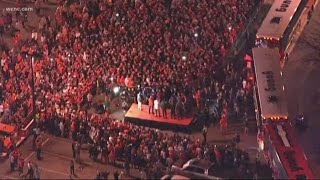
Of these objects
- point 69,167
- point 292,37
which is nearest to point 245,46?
point 292,37

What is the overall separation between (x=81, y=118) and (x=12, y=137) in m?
4.19

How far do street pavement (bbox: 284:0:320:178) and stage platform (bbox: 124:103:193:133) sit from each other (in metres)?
6.52

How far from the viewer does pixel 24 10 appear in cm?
5703

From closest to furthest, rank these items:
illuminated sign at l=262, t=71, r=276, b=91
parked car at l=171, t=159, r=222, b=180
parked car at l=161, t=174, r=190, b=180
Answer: parked car at l=161, t=174, r=190, b=180 → parked car at l=171, t=159, r=222, b=180 → illuminated sign at l=262, t=71, r=276, b=91

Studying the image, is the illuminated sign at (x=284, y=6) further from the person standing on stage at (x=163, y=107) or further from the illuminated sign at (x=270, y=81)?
the person standing on stage at (x=163, y=107)

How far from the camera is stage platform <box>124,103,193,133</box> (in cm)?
4562

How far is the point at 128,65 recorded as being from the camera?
48469 millimetres

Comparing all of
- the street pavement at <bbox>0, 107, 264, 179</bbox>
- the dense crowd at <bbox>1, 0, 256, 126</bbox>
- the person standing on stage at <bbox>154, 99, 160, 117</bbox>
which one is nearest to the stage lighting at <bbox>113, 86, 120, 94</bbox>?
the dense crowd at <bbox>1, 0, 256, 126</bbox>

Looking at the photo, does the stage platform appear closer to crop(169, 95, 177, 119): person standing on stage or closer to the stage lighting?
crop(169, 95, 177, 119): person standing on stage

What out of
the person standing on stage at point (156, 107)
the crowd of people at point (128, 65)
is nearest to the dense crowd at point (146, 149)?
the crowd of people at point (128, 65)

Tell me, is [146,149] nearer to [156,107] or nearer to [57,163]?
[156,107]

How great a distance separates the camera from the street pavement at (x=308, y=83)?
147 ft

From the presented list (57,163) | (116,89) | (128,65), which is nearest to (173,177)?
(57,163)

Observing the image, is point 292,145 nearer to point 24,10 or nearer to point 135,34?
point 135,34
